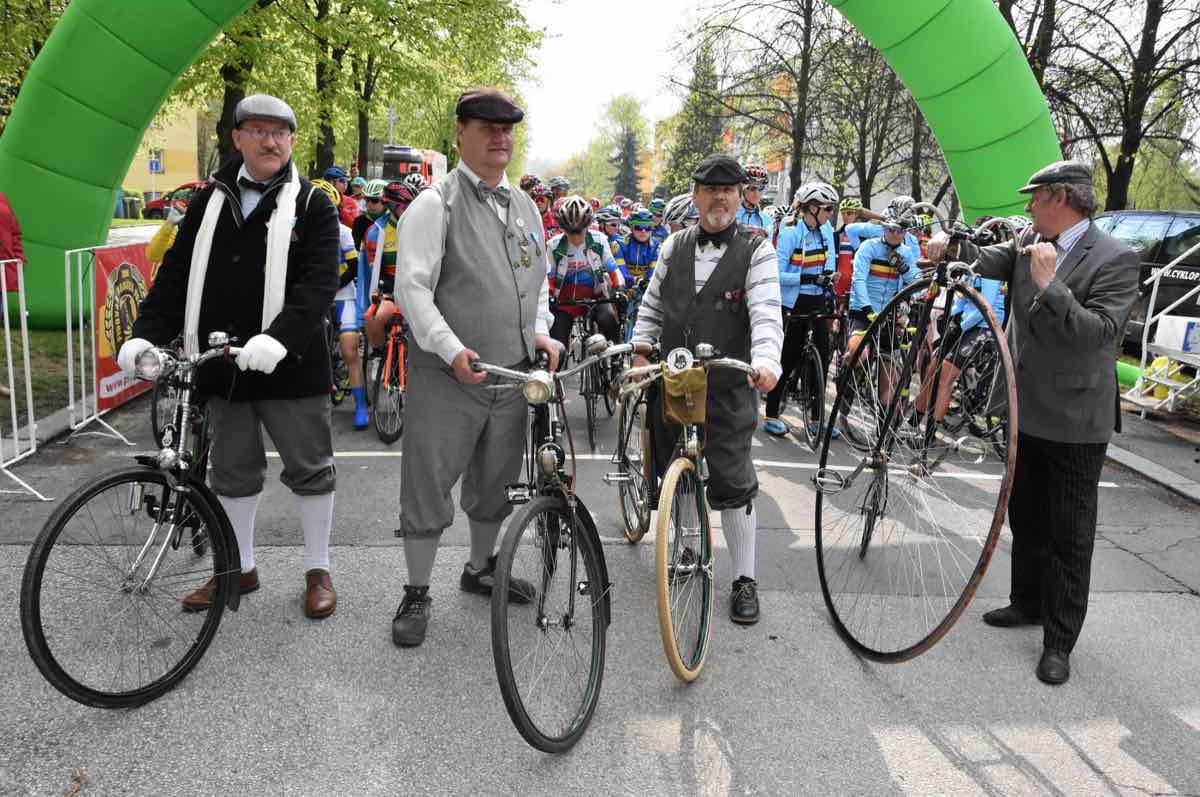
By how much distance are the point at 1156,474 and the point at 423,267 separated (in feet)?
20.1

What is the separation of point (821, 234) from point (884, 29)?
10.5ft

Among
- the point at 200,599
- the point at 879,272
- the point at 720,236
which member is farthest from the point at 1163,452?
the point at 200,599

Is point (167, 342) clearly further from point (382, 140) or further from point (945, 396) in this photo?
point (382, 140)

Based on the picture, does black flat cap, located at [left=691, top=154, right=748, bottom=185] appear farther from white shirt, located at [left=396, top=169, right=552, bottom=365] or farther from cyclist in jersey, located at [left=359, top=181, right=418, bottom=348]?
cyclist in jersey, located at [left=359, top=181, right=418, bottom=348]

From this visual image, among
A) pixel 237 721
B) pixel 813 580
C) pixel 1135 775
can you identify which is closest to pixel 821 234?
pixel 813 580

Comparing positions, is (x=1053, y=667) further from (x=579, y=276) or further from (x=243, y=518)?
(x=579, y=276)

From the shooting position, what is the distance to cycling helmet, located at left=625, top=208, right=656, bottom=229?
9.93 m

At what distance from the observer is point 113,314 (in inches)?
281

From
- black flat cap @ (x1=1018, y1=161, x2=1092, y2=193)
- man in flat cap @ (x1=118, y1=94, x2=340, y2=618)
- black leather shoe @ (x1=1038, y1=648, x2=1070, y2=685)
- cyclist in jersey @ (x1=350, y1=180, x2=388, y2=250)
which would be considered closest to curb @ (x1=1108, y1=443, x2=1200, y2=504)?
black leather shoe @ (x1=1038, y1=648, x2=1070, y2=685)

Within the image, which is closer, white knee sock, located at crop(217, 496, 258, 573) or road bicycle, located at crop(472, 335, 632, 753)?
road bicycle, located at crop(472, 335, 632, 753)

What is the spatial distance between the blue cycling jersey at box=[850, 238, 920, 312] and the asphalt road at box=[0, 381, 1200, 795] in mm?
3221

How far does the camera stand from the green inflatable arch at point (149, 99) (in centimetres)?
850

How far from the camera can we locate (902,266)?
23.2 feet

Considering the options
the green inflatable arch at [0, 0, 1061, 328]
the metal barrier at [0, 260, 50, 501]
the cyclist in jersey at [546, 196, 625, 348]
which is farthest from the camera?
the green inflatable arch at [0, 0, 1061, 328]
